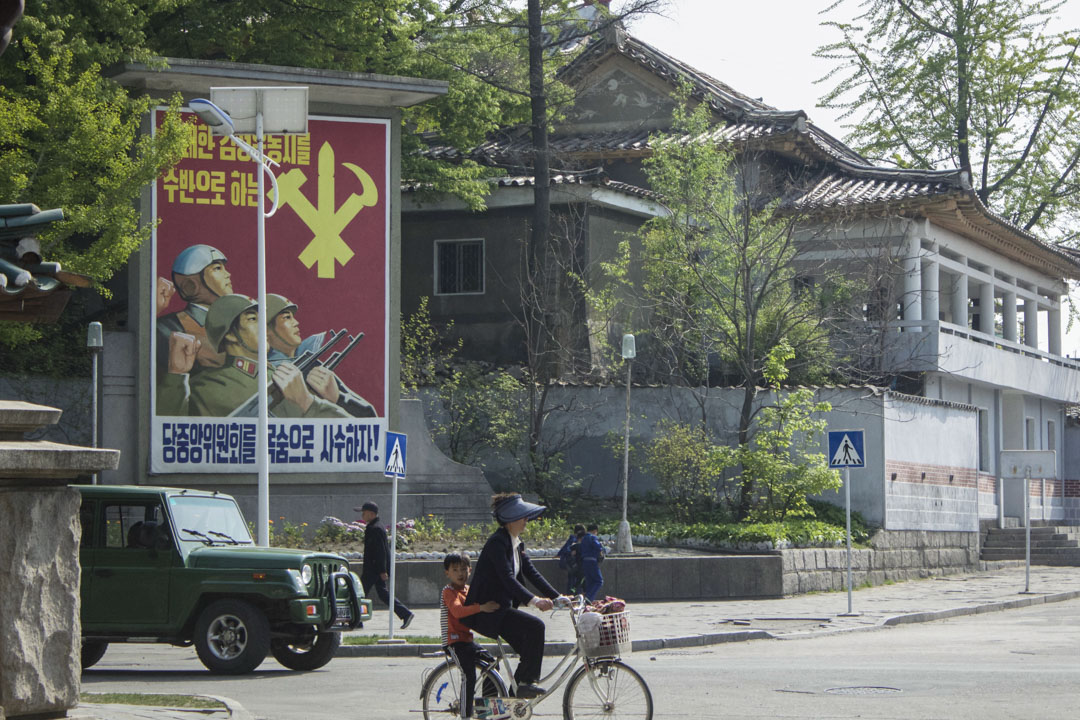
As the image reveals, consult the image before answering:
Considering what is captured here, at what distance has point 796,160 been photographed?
38250 millimetres

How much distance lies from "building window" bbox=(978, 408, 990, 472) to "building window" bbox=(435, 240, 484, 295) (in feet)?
49.5

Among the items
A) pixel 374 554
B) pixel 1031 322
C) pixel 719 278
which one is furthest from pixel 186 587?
pixel 1031 322

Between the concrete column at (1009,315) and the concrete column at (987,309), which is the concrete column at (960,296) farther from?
the concrete column at (1009,315)

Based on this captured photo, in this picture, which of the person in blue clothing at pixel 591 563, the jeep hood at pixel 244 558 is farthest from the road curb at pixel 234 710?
the person in blue clothing at pixel 591 563

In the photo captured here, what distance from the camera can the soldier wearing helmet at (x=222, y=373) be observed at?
23516 mm

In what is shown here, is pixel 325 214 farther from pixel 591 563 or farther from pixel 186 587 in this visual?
pixel 186 587

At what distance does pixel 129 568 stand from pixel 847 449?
37.5ft

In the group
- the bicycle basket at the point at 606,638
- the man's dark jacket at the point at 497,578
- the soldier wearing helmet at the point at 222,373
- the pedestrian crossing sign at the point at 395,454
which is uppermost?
the soldier wearing helmet at the point at 222,373

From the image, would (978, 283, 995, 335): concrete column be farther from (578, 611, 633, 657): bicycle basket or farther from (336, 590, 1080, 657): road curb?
(578, 611, 633, 657): bicycle basket

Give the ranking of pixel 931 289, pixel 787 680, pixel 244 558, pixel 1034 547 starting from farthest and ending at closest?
pixel 1034 547, pixel 931 289, pixel 244 558, pixel 787 680

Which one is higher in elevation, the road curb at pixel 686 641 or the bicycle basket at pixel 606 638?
the bicycle basket at pixel 606 638

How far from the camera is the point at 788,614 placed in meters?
21.6

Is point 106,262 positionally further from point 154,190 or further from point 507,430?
point 507,430

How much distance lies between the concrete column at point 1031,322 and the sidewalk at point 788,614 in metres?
15.1
